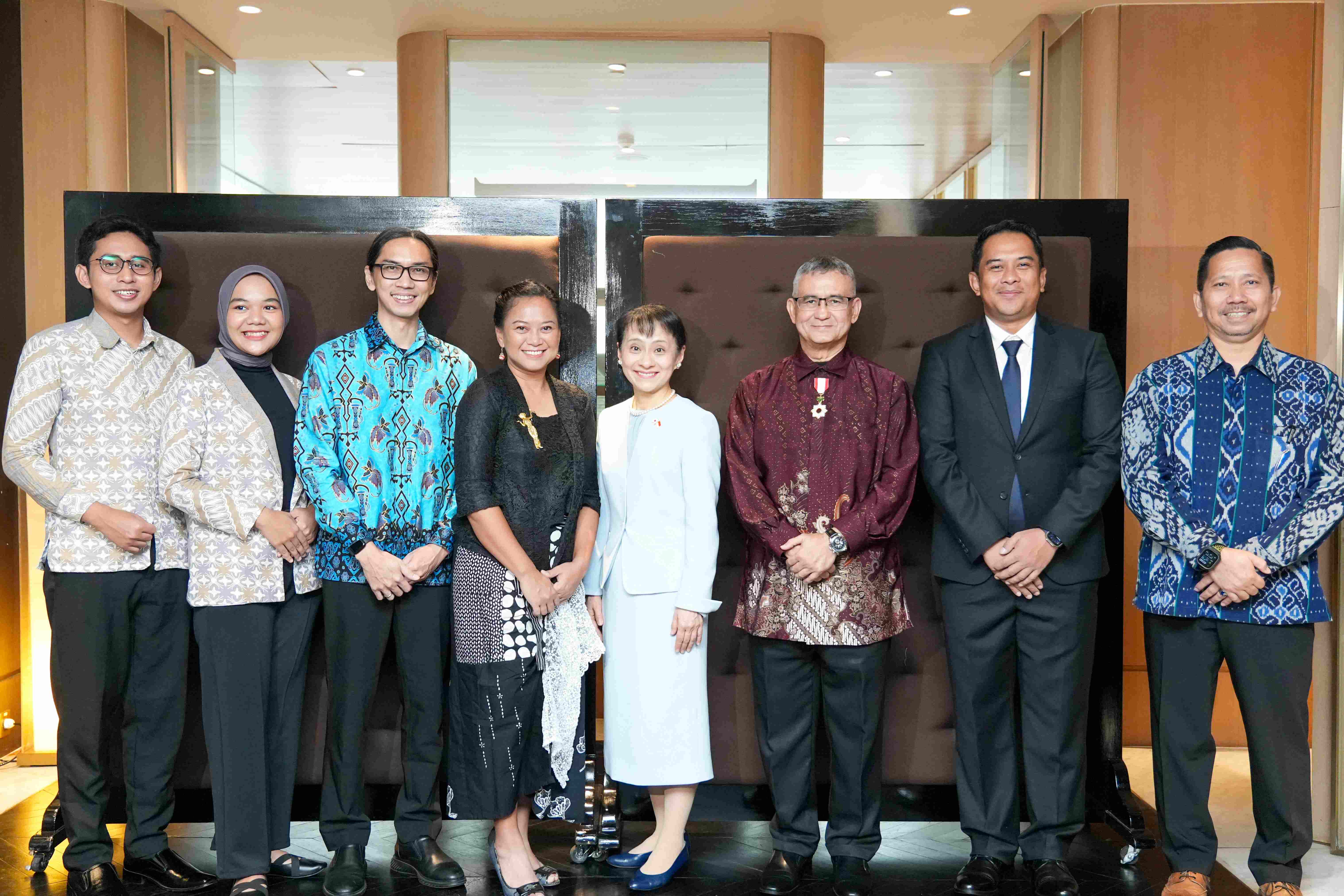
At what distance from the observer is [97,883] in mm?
2836

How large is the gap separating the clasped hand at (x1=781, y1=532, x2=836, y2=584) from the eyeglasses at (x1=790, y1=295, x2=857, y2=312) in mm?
654

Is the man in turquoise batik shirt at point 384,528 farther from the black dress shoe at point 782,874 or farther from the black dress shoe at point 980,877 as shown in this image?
the black dress shoe at point 980,877

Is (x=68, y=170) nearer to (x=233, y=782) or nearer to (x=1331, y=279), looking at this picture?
(x=233, y=782)

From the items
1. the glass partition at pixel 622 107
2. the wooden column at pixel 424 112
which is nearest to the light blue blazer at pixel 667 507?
the glass partition at pixel 622 107

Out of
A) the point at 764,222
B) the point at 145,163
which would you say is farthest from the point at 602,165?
the point at 764,222

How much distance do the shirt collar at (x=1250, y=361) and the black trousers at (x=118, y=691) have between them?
294 centimetres

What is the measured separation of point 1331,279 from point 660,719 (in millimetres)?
2584

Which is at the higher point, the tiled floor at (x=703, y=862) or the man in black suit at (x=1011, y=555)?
the man in black suit at (x=1011, y=555)

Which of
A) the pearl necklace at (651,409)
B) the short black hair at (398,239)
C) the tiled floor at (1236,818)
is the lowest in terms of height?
the tiled floor at (1236,818)

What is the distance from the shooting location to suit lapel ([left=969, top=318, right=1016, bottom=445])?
2889 mm

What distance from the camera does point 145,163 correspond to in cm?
486

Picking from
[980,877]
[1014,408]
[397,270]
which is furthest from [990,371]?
[397,270]

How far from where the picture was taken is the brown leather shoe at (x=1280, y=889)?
2.72 meters

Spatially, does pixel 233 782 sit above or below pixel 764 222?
below
